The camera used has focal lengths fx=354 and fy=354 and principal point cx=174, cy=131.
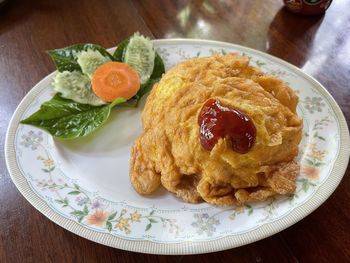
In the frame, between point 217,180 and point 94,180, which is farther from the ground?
point 217,180

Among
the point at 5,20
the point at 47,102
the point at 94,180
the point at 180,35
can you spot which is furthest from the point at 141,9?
the point at 94,180

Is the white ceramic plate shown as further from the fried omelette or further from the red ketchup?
the red ketchup

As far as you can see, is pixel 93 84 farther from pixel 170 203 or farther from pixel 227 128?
pixel 227 128

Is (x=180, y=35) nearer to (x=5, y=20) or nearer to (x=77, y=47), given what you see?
(x=77, y=47)

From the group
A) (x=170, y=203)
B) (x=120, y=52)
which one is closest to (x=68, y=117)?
(x=120, y=52)

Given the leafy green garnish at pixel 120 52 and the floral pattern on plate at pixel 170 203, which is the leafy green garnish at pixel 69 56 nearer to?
the leafy green garnish at pixel 120 52

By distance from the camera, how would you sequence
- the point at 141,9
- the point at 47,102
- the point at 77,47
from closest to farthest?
the point at 47,102 → the point at 77,47 → the point at 141,9
